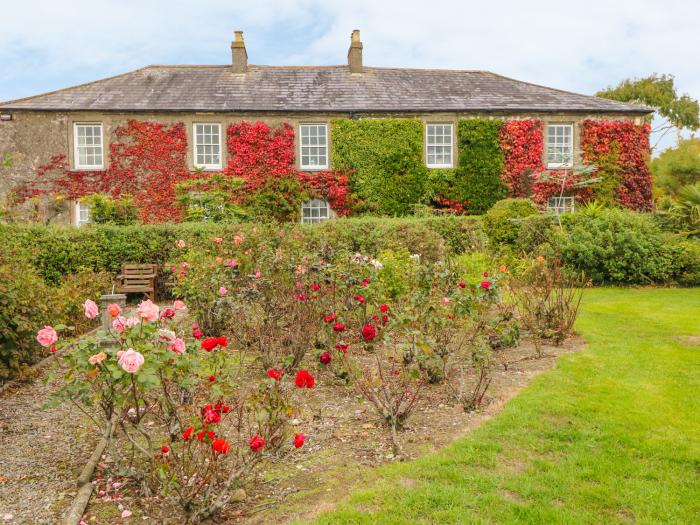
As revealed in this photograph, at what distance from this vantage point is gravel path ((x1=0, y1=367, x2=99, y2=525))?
343cm

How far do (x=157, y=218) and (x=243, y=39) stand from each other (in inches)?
313

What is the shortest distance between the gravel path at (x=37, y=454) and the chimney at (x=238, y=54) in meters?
17.9

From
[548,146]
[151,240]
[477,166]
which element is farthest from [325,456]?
[548,146]

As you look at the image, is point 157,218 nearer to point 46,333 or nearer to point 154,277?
point 154,277

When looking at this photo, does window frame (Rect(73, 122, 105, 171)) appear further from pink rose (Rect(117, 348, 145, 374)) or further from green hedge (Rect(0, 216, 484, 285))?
pink rose (Rect(117, 348, 145, 374))

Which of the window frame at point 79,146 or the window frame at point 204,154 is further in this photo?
the window frame at point 204,154

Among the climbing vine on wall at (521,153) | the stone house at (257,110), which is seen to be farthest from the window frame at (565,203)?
the climbing vine on wall at (521,153)

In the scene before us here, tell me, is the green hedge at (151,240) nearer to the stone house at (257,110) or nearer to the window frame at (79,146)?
the stone house at (257,110)

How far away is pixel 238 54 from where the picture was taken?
21266 millimetres

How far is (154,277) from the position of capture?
12039mm

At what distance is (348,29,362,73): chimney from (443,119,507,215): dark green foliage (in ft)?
16.4

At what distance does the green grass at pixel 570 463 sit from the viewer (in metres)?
3.25

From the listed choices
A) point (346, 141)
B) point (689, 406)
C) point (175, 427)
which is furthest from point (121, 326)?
point (346, 141)

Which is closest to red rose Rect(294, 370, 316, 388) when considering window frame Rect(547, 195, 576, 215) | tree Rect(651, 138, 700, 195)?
window frame Rect(547, 195, 576, 215)
